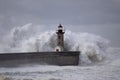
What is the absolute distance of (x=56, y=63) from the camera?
24.4 metres

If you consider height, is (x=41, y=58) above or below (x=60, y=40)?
below

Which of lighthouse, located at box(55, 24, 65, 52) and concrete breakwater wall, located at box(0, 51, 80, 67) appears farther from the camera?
lighthouse, located at box(55, 24, 65, 52)

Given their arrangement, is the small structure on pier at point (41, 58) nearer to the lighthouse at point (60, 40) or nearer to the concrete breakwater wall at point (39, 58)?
the concrete breakwater wall at point (39, 58)

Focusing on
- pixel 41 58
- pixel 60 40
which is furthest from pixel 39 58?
pixel 60 40

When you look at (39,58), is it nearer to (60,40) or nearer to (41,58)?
(41,58)

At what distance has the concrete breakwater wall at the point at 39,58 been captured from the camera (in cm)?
2288

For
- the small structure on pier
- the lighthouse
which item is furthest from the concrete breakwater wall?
the lighthouse

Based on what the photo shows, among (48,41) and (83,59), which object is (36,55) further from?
(48,41)

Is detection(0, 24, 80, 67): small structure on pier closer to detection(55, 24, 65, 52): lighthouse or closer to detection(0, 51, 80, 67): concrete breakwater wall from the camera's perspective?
detection(0, 51, 80, 67): concrete breakwater wall

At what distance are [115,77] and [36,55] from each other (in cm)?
885

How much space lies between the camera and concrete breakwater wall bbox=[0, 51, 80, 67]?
22.9 metres

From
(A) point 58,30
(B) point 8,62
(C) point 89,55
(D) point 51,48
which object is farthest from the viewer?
(D) point 51,48

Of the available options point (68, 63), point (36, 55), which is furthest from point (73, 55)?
point (36, 55)

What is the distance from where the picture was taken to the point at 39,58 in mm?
23922
